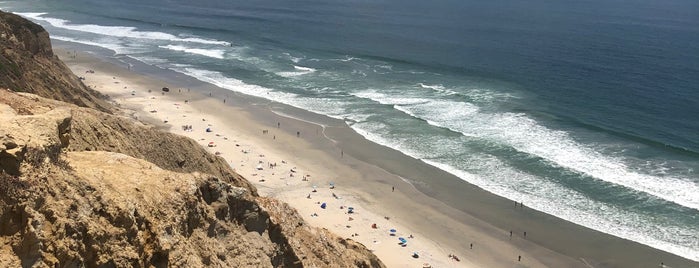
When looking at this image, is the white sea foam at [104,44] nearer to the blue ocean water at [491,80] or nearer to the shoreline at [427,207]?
the blue ocean water at [491,80]

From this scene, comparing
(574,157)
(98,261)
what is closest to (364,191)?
(574,157)

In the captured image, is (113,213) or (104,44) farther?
(104,44)

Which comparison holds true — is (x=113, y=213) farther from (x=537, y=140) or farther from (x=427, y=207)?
(x=537, y=140)

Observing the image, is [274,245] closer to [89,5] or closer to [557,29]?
[557,29]

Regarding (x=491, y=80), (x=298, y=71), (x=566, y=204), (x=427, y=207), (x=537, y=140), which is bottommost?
(x=427, y=207)

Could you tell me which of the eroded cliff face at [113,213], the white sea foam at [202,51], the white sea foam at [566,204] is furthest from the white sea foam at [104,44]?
the eroded cliff face at [113,213]

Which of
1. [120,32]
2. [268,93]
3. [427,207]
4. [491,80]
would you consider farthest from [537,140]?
[120,32]
